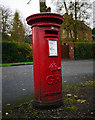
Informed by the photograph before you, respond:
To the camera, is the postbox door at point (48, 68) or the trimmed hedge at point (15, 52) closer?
the postbox door at point (48, 68)

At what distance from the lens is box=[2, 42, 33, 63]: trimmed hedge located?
16719 mm

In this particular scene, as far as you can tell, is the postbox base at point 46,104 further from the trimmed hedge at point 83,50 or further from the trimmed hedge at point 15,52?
the trimmed hedge at point 83,50

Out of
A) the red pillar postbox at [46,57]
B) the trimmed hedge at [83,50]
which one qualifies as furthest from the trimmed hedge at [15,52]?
the red pillar postbox at [46,57]

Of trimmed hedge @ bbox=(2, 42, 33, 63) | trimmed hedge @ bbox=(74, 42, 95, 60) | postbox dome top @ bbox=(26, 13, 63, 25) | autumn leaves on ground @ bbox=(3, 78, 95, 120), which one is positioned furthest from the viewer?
trimmed hedge @ bbox=(74, 42, 95, 60)

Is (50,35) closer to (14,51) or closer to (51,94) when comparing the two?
(51,94)

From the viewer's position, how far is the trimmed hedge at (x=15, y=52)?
16719mm

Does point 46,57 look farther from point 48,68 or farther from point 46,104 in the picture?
point 46,104

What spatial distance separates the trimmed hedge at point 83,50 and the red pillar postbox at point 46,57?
20.5 meters

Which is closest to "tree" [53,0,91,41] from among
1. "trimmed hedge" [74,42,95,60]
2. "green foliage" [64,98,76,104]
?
"trimmed hedge" [74,42,95,60]

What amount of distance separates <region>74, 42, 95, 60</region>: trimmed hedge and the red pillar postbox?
2054 centimetres

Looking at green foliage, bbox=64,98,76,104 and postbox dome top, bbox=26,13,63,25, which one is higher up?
postbox dome top, bbox=26,13,63,25

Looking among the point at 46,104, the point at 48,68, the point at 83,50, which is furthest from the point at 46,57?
the point at 83,50

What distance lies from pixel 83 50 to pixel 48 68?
2139 cm

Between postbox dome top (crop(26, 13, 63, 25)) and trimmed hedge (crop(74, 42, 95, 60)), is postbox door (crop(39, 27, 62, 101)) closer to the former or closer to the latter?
postbox dome top (crop(26, 13, 63, 25))
